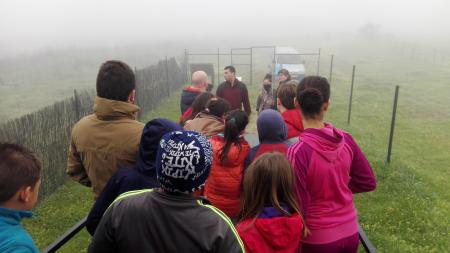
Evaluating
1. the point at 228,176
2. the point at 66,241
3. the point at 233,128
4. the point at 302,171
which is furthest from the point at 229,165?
the point at 66,241

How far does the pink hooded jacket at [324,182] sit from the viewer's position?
2838mm

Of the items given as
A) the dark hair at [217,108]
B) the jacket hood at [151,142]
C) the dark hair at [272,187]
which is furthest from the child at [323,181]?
the dark hair at [217,108]

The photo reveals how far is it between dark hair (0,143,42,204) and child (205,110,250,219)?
183 cm

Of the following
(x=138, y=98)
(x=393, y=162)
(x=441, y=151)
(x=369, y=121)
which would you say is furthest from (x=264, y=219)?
(x=369, y=121)

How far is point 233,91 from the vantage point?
8.06 metres

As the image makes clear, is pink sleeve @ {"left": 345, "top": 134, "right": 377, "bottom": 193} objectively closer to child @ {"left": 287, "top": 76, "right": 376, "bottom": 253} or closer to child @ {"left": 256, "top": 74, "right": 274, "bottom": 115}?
A: child @ {"left": 287, "top": 76, "right": 376, "bottom": 253}

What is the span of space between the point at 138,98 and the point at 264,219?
1107 centimetres

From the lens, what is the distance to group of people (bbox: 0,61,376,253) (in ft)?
5.98

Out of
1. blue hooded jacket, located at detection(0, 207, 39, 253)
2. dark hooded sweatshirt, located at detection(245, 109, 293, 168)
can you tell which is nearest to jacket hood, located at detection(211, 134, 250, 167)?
dark hooded sweatshirt, located at detection(245, 109, 293, 168)

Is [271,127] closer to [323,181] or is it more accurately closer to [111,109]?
[323,181]

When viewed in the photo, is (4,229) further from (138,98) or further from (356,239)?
(138,98)

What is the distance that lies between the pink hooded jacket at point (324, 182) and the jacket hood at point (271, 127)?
22.3 inches

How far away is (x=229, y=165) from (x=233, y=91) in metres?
4.49

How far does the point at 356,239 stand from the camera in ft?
9.91
